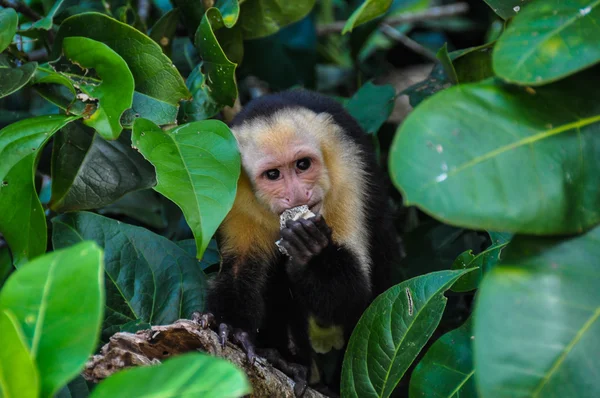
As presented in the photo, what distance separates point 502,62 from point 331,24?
12.0ft

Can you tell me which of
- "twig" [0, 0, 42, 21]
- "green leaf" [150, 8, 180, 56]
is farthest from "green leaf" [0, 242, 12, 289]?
"green leaf" [150, 8, 180, 56]

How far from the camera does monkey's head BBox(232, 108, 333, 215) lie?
9.61 ft

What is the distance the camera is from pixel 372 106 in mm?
3699

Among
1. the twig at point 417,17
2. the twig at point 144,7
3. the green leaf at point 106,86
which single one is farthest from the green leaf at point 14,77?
the twig at point 417,17

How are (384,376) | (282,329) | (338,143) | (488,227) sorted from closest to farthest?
(488,227) < (384,376) < (338,143) < (282,329)

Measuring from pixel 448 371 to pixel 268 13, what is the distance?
1.98m

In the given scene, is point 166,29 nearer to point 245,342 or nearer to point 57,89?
point 57,89

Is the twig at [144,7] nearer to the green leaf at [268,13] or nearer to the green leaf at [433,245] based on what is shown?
the green leaf at [268,13]

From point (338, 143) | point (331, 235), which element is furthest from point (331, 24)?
point (331, 235)

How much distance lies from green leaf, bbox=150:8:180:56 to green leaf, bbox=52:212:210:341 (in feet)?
3.57

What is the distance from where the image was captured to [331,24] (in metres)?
5.20

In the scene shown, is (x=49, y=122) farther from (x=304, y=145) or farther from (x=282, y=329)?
(x=282, y=329)

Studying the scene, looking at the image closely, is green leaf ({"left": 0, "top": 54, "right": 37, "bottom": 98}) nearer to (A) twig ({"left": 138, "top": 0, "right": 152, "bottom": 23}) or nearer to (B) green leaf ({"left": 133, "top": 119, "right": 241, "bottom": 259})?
(B) green leaf ({"left": 133, "top": 119, "right": 241, "bottom": 259})

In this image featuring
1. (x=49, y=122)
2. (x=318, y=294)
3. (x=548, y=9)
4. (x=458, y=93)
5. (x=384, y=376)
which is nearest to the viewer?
(x=458, y=93)
